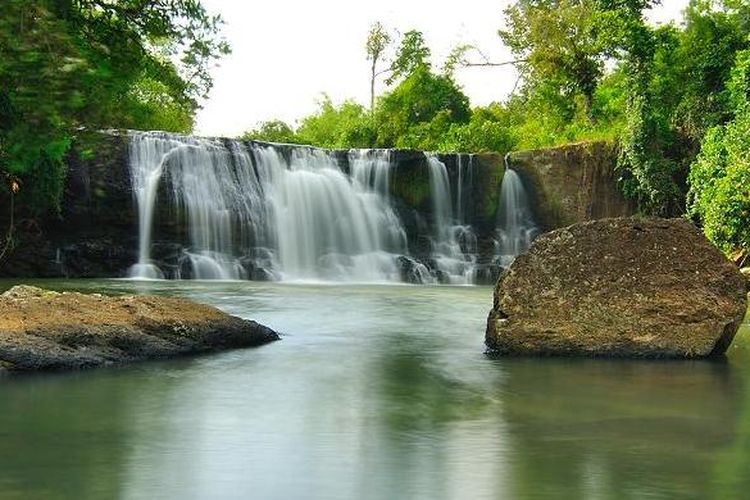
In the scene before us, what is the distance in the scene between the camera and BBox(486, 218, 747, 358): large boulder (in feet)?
31.4

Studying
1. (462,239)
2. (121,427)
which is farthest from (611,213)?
(121,427)

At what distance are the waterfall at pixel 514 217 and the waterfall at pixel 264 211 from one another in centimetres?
353

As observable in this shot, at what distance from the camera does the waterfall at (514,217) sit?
1113 inches

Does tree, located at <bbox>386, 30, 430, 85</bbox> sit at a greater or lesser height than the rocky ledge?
greater

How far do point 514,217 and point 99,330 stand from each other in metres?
21.2

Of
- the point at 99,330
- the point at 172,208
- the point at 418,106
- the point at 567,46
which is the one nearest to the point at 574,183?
the point at 567,46

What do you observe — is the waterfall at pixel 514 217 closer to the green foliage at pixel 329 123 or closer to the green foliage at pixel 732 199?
the green foliage at pixel 732 199

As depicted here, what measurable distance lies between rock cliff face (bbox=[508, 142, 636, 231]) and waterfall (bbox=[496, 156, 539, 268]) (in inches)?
11.4

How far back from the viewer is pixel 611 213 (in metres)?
28.7

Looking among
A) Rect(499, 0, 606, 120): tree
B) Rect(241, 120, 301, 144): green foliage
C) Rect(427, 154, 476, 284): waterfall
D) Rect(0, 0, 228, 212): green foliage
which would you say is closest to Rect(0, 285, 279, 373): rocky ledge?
Rect(0, 0, 228, 212): green foliage

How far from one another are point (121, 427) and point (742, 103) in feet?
67.5

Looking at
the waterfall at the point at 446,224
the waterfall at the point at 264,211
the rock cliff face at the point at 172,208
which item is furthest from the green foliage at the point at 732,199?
the waterfall at the point at 264,211

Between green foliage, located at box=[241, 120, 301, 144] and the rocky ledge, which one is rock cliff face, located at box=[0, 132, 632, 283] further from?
green foliage, located at box=[241, 120, 301, 144]

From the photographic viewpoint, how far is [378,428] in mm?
6465
